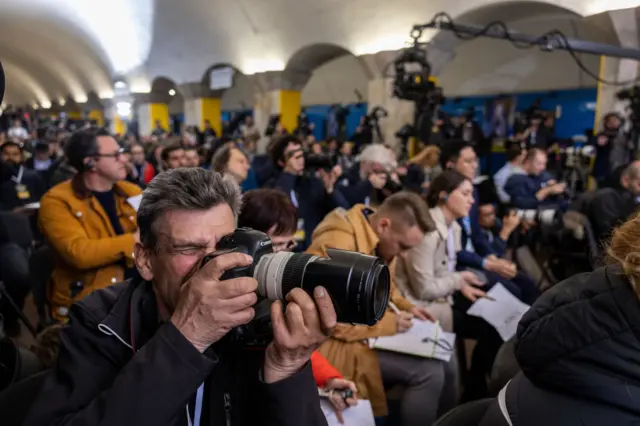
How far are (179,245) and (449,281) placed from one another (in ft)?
5.31

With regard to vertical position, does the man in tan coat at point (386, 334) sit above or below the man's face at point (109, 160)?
below

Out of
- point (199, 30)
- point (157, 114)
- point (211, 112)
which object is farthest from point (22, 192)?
point (157, 114)

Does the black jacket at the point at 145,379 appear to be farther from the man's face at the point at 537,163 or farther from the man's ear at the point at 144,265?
the man's face at the point at 537,163

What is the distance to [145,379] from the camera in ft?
2.57

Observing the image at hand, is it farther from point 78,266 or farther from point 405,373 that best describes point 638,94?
point 78,266

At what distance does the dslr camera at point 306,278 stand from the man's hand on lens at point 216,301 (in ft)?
0.06

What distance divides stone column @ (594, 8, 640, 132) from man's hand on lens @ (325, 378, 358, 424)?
226 inches

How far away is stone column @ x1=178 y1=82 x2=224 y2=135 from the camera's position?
1255 cm

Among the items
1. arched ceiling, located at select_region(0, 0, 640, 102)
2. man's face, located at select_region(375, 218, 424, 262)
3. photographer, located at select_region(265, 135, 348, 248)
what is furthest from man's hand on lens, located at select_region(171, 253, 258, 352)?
arched ceiling, located at select_region(0, 0, 640, 102)

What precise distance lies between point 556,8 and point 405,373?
6028mm

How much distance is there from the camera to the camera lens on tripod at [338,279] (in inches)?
28.8

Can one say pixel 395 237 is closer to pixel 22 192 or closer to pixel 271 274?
pixel 271 274

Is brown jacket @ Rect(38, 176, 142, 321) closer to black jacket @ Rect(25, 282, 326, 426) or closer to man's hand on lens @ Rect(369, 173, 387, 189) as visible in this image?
black jacket @ Rect(25, 282, 326, 426)

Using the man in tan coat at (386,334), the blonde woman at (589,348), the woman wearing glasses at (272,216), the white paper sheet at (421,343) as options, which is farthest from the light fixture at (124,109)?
the blonde woman at (589,348)
